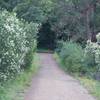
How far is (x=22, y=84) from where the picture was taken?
18125 mm

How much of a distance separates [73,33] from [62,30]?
3.82 meters

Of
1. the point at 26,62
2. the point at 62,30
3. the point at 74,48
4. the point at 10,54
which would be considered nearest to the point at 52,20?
the point at 62,30

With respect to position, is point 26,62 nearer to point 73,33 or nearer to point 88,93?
point 88,93

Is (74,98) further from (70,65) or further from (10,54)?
(70,65)

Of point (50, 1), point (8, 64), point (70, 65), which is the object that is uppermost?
point (50, 1)

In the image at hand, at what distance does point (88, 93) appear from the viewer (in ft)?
53.7

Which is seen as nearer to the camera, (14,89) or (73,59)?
(14,89)

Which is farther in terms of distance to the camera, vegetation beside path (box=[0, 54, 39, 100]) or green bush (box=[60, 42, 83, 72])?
green bush (box=[60, 42, 83, 72])

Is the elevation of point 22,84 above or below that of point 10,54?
below

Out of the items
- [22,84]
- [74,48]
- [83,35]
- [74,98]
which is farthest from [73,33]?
[74,98]

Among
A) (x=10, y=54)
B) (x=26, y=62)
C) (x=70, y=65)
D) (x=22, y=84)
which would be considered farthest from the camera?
(x=70, y=65)

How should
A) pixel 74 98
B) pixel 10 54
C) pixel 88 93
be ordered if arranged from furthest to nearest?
pixel 88 93 < pixel 74 98 < pixel 10 54

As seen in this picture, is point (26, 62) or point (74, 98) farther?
point (26, 62)

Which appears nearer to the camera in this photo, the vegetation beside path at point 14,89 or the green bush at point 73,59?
the vegetation beside path at point 14,89
